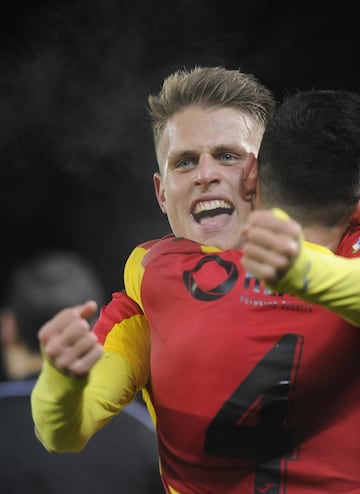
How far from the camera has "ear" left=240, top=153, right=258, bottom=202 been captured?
2.10 m

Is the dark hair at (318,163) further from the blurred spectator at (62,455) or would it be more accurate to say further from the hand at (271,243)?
the blurred spectator at (62,455)

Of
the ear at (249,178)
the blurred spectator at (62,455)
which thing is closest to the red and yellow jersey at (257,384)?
the ear at (249,178)

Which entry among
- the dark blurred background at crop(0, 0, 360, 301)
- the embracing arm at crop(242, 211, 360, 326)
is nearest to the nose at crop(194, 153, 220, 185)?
the embracing arm at crop(242, 211, 360, 326)

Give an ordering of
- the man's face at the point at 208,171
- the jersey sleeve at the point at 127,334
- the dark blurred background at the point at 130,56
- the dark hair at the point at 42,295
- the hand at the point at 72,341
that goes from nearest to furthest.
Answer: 1. the hand at the point at 72,341
2. the jersey sleeve at the point at 127,334
3. the man's face at the point at 208,171
4. the dark hair at the point at 42,295
5. the dark blurred background at the point at 130,56

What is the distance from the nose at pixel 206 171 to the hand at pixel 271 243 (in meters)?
0.86

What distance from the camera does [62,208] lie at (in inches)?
215

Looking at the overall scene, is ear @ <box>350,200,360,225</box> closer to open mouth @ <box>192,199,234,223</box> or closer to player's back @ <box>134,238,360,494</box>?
player's back @ <box>134,238,360,494</box>

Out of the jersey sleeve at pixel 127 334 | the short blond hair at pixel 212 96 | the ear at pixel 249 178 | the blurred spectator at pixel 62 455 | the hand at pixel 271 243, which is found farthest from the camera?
the blurred spectator at pixel 62 455

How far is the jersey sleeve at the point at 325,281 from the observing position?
54.3 inches

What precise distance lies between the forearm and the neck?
0.51 m

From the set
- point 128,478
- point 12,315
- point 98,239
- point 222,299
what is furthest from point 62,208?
point 222,299

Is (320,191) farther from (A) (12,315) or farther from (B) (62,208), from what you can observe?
(B) (62,208)

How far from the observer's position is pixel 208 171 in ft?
7.21

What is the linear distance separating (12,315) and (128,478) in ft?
2.20
